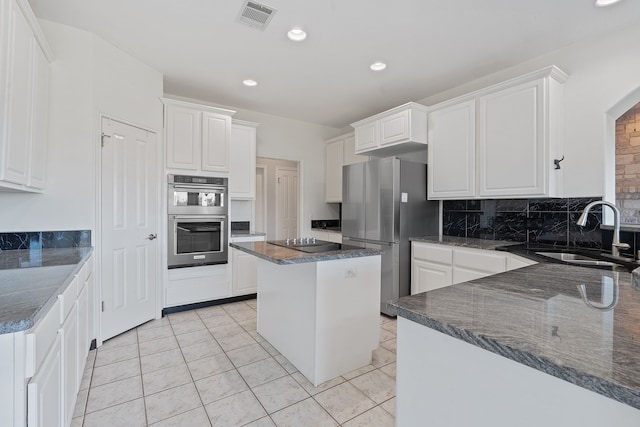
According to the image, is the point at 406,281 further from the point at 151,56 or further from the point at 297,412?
the point at 151,56

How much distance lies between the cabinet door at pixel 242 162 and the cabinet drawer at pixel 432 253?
2.22 meters

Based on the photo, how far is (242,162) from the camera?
3.97 m

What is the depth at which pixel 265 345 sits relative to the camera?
2.65 meters

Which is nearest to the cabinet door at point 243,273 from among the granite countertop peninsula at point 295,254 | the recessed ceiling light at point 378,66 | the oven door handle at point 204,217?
the oven door handle at point 204,217

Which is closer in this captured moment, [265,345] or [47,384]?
[47,384]

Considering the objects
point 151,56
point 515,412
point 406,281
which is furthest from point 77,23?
point 406,281

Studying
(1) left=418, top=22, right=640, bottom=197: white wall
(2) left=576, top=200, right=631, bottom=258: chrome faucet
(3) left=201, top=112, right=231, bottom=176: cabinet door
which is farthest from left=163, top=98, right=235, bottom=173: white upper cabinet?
(1) left=418, top=22, right=640, bottom=197: white wall

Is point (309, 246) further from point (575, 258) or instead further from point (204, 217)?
point (575, 258)

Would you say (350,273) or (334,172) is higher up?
(334,172)

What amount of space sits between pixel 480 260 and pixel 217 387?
2374 mm

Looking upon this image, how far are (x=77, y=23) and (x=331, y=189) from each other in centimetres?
354

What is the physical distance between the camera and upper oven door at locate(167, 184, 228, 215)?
3.36 metres

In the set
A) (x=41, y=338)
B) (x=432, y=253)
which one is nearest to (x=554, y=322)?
(x=41, y=338)

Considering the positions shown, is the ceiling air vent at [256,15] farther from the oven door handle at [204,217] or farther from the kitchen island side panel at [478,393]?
the kitchen island side panel at [478,393]
